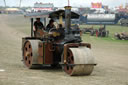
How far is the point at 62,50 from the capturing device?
40.5 ft

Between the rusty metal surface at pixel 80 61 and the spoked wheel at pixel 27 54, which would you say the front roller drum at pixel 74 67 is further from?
the spoked wheel at pixel 27 54

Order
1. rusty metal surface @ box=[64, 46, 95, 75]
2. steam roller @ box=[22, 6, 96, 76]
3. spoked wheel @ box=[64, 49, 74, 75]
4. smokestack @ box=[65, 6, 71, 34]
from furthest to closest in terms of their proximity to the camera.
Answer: smokestack @ box=[65, 6, 71, 34] → spoked wheel @ box=[64, 49, 74, 75] → steam roller @ box=[22, 6, 96, 76] → rusty metal surface @ box=[64, 46, 95, 75]

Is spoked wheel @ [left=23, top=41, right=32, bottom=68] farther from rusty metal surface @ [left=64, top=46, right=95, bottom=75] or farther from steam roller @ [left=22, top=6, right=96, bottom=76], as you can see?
rusty metal surface @ [left=64, top=46, right=95, bottom=75]

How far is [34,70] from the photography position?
12.8m

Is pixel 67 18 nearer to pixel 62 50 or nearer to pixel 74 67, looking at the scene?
pixel 62 50

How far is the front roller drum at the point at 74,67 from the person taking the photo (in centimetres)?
1128

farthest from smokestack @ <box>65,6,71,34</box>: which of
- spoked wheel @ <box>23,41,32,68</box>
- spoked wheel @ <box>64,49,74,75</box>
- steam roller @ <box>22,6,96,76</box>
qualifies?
spoked wheel @ <box>23,41,32,68</box>

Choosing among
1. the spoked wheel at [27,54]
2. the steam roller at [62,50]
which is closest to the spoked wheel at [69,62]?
the steam roller at [62,50]

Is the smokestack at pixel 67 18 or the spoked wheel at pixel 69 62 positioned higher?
the smokestack at pixel 67 18

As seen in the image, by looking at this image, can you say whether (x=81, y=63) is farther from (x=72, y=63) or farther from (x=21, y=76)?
(x=21, y=76)

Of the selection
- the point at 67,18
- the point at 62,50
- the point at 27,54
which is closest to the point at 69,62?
the point at 62,50

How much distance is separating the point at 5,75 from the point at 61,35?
8.58 ft

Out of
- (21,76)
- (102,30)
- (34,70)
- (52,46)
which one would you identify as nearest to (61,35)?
(52,46)

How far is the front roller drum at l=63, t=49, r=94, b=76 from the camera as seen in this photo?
444 inches
